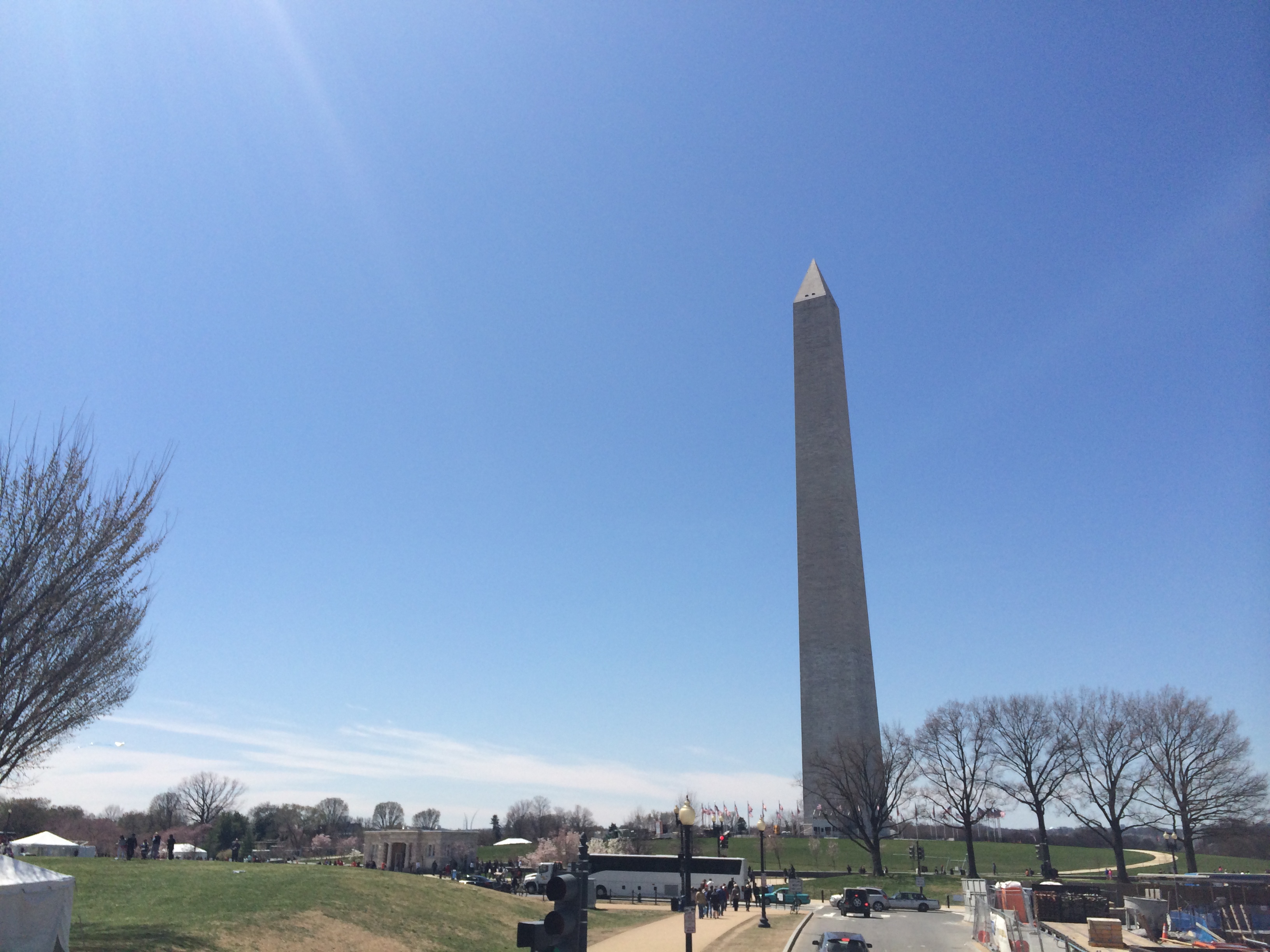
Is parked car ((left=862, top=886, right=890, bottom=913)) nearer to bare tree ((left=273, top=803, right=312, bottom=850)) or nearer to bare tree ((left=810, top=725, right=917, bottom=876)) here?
bare tree ((left=810, top=725, right=917, bottom=876))

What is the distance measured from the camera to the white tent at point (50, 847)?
1718 inches

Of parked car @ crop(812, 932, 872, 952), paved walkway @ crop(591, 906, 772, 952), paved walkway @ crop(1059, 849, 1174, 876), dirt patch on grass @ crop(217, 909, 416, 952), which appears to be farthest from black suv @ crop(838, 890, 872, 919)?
paved walkway @ crop(1059, 849, 1174, 876)

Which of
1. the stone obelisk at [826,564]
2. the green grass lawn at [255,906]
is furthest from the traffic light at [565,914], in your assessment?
the stone obelisk at [826,564]

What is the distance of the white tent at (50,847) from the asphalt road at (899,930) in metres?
38.3

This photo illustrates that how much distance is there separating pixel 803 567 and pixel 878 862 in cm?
2371

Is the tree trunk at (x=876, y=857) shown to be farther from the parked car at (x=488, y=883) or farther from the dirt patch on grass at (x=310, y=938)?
the dirt patch on grass at (x=310, y=938)

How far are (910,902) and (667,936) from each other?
798 inches

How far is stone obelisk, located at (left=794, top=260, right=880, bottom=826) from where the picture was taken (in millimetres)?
69375

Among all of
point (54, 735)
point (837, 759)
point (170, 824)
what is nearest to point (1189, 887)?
point (54, 735)

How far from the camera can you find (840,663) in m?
69.6

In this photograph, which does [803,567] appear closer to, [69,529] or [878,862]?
[878,862]

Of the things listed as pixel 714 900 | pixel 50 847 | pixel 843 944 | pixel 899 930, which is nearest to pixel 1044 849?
pixel 899 930

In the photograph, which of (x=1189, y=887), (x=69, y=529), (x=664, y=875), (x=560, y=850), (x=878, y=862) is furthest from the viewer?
(x=560, y=850)

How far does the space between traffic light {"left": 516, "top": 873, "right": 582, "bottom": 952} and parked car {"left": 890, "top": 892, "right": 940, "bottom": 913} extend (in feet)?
145
